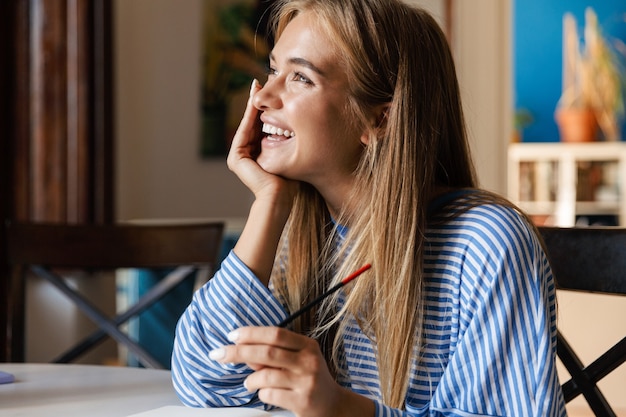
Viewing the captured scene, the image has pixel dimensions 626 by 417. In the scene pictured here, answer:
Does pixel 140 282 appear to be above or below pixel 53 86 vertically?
below

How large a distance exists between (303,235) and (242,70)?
2.37 m

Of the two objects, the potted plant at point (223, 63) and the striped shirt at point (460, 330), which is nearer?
the striped shirt at point (460, 330)

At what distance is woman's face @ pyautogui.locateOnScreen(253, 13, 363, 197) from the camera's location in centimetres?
125

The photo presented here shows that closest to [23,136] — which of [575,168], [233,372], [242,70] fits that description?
[242,70]

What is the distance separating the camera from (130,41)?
3033 millimetres

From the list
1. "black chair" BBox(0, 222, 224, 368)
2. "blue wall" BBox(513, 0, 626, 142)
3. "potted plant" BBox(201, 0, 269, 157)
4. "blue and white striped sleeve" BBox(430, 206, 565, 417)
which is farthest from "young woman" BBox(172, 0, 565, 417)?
"blue wall" BBox(513, 0, 626, 142)

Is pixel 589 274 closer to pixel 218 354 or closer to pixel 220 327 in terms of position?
pixel 220 327

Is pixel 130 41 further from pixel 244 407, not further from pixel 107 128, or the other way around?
pixel 244 407

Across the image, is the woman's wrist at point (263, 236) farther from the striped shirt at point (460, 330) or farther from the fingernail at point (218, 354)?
the fingernail at point (218, 354)

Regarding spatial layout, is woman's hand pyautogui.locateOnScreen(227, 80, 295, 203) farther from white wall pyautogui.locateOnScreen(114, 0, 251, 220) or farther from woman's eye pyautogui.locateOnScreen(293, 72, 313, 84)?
white wall pyautogui.locateOnScreen(114, 0, 251, 220)

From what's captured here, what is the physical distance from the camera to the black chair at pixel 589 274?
Result: 4.13ft

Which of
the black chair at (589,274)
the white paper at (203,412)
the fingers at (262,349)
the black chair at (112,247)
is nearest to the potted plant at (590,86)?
the black chair at (112,247)

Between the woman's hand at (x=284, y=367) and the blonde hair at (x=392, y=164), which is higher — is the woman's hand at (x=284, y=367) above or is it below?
below

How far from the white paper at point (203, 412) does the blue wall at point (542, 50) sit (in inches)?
228
